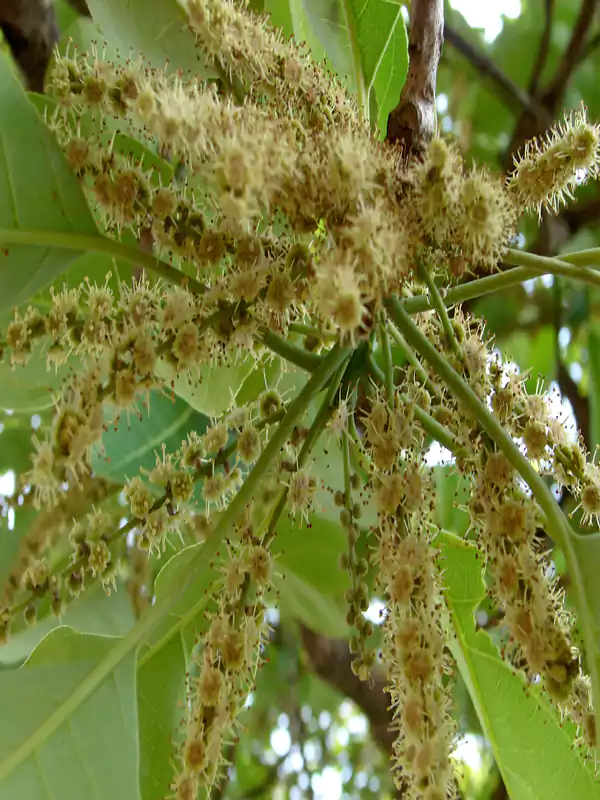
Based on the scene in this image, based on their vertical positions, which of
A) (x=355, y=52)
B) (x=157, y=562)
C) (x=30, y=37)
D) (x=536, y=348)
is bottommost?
(x=157, y=562)

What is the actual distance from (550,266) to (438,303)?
10 centimetres

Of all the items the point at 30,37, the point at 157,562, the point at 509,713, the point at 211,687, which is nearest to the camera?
the point at 211,687

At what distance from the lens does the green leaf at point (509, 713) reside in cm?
79

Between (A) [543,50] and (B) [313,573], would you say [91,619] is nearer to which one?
(B) [313,573]

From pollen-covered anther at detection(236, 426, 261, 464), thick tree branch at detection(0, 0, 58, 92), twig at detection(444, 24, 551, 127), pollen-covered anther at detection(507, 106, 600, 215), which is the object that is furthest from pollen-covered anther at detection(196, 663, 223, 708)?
twig at detection(444, 24, 551, 127)

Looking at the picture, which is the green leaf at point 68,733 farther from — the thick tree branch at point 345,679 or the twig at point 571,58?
the twig at point 571,58

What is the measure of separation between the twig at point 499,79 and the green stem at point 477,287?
1.01 m

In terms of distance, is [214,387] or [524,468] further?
[214,387]

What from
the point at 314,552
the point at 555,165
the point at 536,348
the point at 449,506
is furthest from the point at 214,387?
the point at 536,348

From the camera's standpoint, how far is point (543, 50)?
5.60 ft

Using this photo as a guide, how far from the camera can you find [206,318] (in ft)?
2.06

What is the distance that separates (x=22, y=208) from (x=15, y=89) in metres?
0.09

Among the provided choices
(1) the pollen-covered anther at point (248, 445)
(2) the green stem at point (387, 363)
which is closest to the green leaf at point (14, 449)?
(1) the pollen-covered anther at point (248, 445)

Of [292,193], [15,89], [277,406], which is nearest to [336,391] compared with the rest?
[277,406]
